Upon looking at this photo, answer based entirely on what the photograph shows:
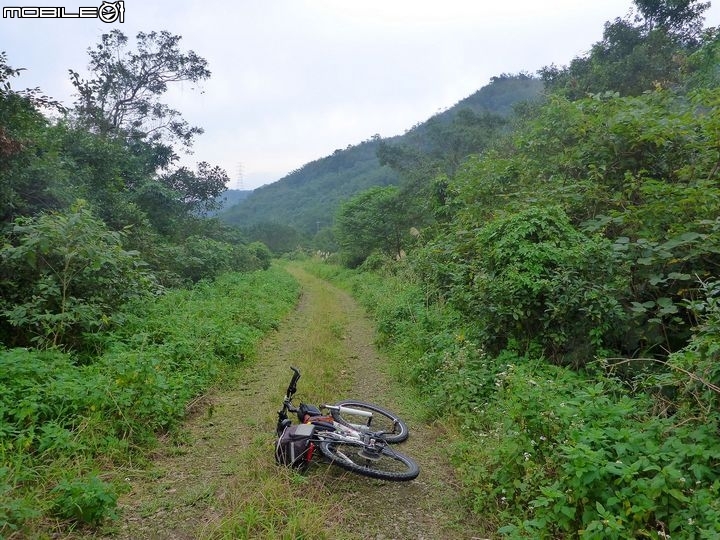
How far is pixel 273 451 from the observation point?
445 centimetres

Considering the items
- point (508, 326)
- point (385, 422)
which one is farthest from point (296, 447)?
point (508, 326)

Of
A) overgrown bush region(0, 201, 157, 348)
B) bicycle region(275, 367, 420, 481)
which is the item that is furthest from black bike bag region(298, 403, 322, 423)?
overgrown bush region(0, 201, 157, 348)

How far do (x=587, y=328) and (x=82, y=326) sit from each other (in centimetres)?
719

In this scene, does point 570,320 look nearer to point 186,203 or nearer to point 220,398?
point 220,398

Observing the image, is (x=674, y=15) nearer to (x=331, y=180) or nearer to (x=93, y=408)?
(x=93, y=408)

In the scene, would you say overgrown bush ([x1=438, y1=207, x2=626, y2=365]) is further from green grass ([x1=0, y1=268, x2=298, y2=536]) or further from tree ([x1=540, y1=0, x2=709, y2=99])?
tree ([x1=540, y1=0, x2=709, y2=99])

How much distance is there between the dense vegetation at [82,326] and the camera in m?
3.71

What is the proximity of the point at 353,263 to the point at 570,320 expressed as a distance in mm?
21466

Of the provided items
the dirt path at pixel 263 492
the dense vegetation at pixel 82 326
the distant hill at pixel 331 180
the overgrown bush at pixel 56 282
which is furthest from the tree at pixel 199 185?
the distant hill at pixel 331 180

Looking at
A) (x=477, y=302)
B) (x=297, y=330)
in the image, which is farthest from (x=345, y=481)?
(x=297, y=330)

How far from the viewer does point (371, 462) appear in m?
4.43

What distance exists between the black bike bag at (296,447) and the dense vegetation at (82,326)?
144cm

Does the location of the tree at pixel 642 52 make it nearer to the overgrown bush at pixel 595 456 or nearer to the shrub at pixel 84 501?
the overgrown bush at pixel 595 456

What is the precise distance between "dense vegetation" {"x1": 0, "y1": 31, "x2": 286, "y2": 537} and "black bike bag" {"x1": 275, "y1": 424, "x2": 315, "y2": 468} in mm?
1444
